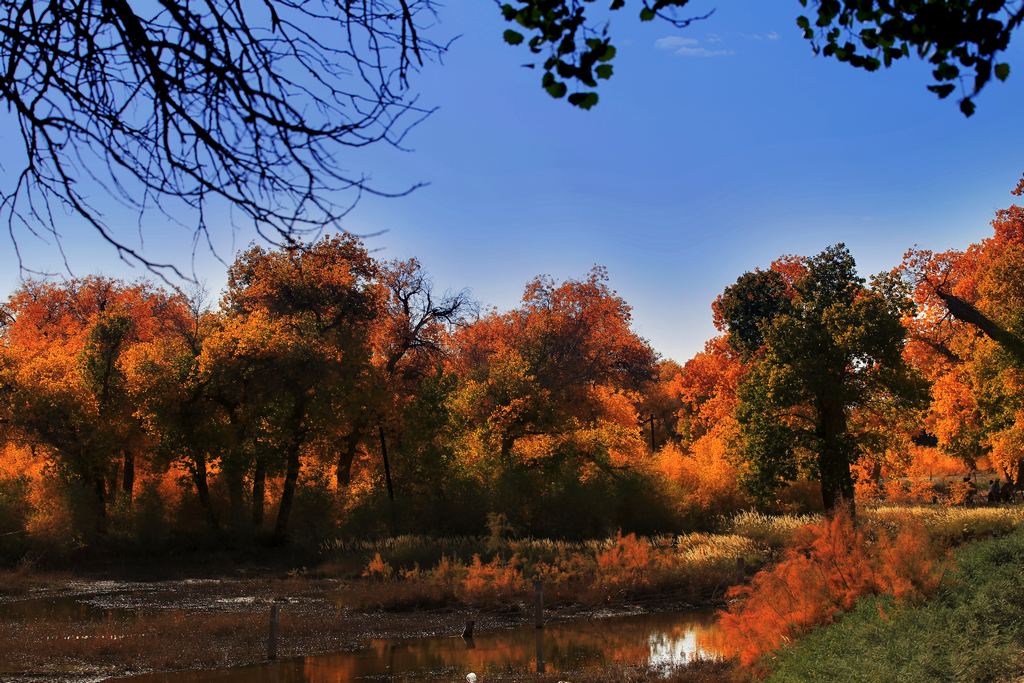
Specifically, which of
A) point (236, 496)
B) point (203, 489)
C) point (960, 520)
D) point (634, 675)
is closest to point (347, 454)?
point (236, 496)

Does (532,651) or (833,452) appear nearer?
(532,651)

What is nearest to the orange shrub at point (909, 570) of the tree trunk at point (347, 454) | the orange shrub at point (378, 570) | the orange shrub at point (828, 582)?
the orange shrub at point (828, 582)

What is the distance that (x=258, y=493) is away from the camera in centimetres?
3878

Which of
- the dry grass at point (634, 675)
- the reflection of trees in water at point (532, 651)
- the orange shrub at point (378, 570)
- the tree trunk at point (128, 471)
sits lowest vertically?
the reflection of trees in water at point (532, 651)

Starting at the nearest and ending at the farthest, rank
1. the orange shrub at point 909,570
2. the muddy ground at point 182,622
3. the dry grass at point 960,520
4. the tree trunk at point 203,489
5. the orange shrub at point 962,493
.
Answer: the orange shrub at point 909,570 < the muddy ground at point 182,622 < the dry grass at point 960,520 < the tree trunk at point 203,489 < the orange shrub at point 962,493

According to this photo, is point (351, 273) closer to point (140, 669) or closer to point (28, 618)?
point (28, 618)

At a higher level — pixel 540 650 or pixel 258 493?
pixel 258 493

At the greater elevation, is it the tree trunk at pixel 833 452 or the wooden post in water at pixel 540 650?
the tree trunk at pixel 833 452

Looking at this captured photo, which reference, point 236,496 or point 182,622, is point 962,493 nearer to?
point 236,496

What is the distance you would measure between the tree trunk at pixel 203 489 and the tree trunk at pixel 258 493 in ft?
5.35

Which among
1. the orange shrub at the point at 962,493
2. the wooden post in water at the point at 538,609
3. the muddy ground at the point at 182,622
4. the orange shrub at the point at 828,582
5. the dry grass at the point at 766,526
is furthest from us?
the orange shrub at the point at 962,493

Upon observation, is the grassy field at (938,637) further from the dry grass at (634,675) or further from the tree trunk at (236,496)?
the tree trunk at (236,496)

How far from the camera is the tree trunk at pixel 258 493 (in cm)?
3811

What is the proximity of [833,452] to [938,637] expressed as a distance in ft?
70.5
